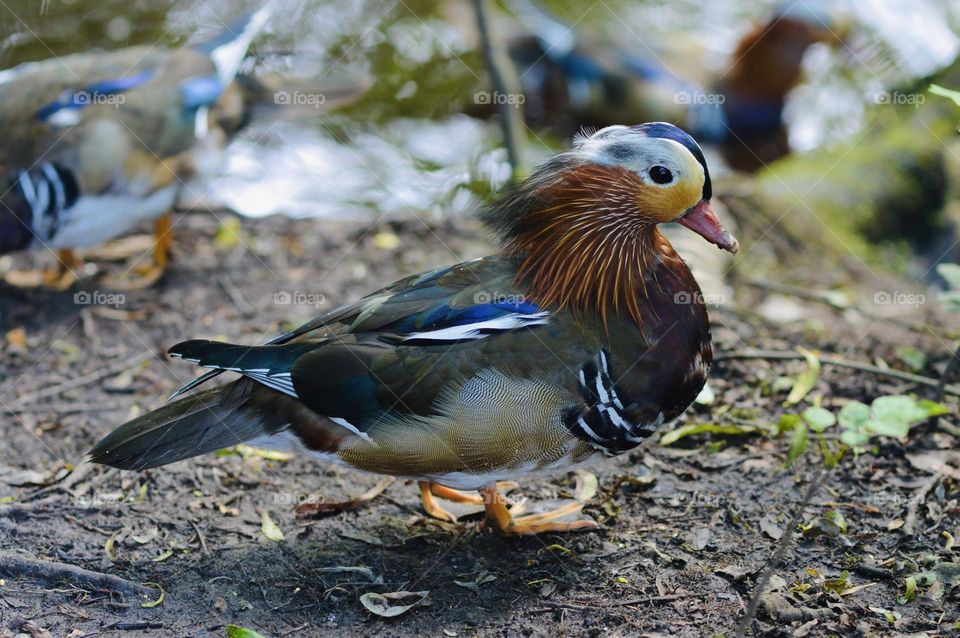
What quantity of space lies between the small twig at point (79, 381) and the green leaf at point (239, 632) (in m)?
2.05

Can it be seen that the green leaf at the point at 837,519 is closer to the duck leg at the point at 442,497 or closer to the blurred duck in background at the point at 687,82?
the duck leg at the point at 442,497

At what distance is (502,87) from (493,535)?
3.43 metres

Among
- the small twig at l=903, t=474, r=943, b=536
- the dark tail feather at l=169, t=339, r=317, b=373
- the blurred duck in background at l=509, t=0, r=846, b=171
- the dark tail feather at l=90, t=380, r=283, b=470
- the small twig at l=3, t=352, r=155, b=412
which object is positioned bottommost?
the small twig at l=3, t=352, r=155, b=412

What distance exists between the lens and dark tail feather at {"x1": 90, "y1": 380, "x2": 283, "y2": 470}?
11.5 ft

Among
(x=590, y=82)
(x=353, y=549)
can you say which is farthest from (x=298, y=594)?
(x=590, y=82)

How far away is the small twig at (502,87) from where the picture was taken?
20.9ft

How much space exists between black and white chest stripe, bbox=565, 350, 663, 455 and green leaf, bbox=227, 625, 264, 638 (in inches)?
47.4

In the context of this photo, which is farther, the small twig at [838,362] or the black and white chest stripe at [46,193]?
the black and white chest stripe at [46,193]

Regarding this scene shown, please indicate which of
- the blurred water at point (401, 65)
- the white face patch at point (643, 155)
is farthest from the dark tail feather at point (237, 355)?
the blurred water at point (401, 65)

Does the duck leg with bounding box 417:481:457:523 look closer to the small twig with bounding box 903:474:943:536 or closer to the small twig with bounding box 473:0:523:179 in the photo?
the small twig with bounding box 903:474:943:536

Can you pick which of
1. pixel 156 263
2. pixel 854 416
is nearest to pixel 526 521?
pixel 854 416

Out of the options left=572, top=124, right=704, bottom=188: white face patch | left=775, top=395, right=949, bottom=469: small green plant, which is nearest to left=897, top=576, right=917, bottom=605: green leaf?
left=775, top=395, right=949, bottom=469: small green plant

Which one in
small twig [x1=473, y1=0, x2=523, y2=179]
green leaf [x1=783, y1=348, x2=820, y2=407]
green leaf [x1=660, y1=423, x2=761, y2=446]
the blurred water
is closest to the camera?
green leaf [x1=660, y1=423, x2=761, y2=446]

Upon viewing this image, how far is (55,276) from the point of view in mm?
5777
